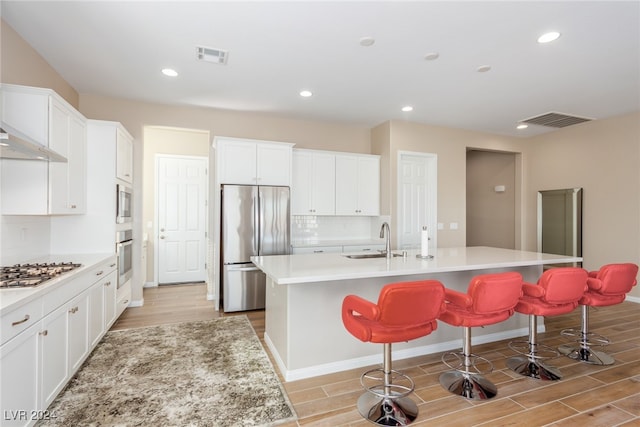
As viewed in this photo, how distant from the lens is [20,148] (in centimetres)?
216

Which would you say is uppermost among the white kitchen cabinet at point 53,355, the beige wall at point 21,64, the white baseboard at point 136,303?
the beige wall at point 21,64

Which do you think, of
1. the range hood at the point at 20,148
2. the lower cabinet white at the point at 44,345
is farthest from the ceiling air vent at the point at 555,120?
the lower cabinet white at the point at 44,345

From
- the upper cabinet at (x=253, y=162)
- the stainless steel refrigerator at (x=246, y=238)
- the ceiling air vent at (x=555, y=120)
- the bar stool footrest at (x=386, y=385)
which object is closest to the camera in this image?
the bar stool footrest at (x=386, y=385)

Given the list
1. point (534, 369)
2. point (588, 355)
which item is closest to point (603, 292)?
point (588, 355)

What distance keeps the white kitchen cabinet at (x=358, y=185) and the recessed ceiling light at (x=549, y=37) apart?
2895mm

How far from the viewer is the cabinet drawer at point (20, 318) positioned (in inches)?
62.5

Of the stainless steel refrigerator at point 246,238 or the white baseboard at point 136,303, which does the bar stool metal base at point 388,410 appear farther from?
the white baseboard at point 136,303

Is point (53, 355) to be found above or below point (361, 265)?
below

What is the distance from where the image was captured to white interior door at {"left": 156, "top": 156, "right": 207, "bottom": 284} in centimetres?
595

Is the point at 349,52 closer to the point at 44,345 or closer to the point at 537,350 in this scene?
the point at 44,345

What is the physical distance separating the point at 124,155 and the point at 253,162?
5.30 ft

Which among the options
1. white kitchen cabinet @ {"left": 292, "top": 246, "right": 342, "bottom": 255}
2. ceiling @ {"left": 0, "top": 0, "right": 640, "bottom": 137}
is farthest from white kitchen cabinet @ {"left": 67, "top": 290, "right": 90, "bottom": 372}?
white kitchen cabinet @ {"left": 292, "top": 246, "right": 342, "bottom": 255}

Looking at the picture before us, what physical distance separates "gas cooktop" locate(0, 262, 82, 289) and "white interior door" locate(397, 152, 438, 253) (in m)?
4.48

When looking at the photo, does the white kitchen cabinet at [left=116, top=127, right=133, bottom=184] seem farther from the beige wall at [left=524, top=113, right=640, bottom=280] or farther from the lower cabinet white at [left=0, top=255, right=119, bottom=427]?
the beige wall at [left=524, top=113, right=640, bottom=280]
